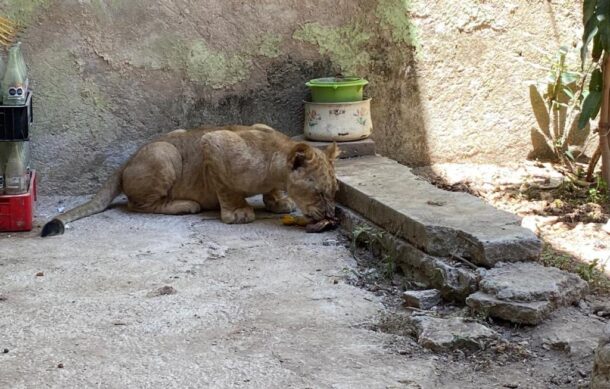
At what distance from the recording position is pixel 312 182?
23.1 feet

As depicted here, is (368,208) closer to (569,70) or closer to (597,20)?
(597,20)

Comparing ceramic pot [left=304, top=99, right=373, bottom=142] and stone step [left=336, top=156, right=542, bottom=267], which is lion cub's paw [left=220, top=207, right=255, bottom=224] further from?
ceramic pot [left=304, top=99, right=373, bottom=142]

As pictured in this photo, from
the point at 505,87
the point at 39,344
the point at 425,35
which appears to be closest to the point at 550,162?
the point at 505,87

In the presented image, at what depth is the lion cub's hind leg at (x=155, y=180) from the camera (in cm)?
745

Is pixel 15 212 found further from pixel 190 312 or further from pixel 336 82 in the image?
pixel 336 82

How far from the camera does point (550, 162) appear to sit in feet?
28.8

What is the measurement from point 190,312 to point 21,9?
357 centimetres

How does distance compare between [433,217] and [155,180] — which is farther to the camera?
[155,180]

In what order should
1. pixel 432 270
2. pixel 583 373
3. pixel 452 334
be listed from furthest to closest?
pixel 432 270, pixel 452 334, pixel 583 373

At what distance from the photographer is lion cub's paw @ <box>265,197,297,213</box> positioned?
761 cm

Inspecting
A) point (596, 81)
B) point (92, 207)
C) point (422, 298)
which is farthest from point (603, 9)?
point (92, 207)

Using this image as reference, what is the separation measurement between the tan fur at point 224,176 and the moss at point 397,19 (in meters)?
1.52

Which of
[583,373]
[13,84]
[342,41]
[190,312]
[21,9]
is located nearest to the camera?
[583,373]

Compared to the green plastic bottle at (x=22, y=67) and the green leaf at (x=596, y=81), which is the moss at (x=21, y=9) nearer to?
the green plastic bottle at (x=22, y=67)
